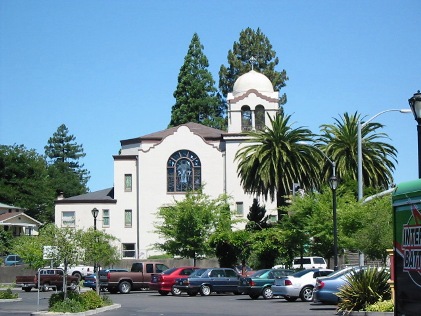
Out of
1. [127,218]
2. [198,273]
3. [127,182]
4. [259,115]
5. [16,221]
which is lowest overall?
[198,273]

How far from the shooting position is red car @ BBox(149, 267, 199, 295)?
144 feet

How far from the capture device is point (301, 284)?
114 feet

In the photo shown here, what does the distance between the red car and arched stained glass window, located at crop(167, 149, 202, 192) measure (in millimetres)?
25872

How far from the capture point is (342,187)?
52094mm

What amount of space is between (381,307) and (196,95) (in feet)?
245

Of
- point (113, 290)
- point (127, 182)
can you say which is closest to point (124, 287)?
point (113, 290)

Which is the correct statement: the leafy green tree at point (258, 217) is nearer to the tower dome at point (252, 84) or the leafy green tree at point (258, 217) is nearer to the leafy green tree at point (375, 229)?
the tower dome at point (252, 84)

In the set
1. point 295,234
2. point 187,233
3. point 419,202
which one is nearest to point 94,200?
point 187,233

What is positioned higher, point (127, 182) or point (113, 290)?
point (127, 182)

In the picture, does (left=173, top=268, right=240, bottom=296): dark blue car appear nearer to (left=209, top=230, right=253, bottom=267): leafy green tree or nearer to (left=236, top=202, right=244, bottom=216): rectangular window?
(left=209, top=230, right=253, bottom=267): leafy green tree

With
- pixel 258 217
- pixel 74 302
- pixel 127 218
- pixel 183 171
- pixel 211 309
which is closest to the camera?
pixel 74 302

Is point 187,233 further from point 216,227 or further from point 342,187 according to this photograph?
point 342,187

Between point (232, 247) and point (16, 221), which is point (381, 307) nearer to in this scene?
point (232, 247)

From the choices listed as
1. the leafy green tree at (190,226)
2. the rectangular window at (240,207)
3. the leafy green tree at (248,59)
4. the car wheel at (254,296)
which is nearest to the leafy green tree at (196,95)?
the leafy green tree at (248,59)
